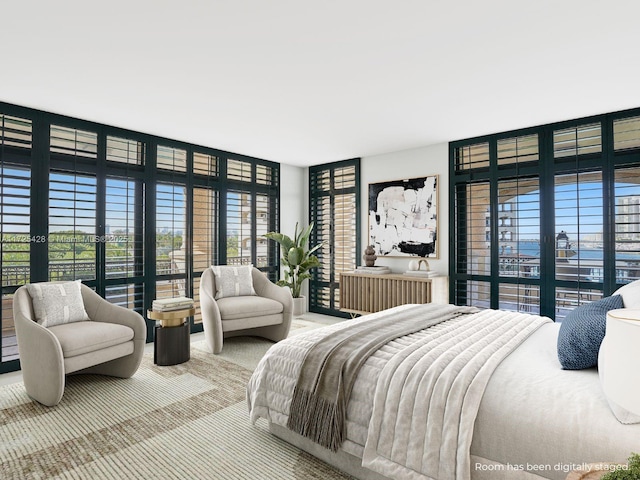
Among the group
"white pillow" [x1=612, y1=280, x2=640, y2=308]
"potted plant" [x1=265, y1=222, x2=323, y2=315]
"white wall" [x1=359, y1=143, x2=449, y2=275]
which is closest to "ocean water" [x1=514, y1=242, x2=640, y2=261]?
"white wall" [x1=359, y1=143, x2=449, y2=275]

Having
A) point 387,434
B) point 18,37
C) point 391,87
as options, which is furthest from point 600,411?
point 18,37

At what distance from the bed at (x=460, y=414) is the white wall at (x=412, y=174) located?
9.24ft

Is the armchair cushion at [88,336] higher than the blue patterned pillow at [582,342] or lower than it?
lower

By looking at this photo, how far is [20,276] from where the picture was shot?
3.77m

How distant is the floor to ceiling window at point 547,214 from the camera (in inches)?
155

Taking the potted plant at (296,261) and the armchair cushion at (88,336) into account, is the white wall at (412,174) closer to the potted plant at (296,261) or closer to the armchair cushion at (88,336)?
the potted plant at (296,261)

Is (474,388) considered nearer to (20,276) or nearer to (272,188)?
(20,276)

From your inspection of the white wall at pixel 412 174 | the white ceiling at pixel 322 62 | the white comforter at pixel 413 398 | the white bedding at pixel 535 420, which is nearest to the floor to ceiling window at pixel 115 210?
the white ceiling at pixel 322 62

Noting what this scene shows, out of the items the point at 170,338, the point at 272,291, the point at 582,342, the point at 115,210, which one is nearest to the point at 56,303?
the point at 170,338

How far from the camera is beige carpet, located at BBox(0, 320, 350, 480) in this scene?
6.91ft

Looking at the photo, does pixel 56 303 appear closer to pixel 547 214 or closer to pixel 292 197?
pixel 292 197

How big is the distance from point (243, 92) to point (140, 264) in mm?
2524

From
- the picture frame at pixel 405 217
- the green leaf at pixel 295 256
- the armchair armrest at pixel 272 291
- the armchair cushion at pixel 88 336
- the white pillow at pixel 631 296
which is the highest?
the picture frame at pixel 405 217

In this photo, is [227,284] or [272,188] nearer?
[227,284]
